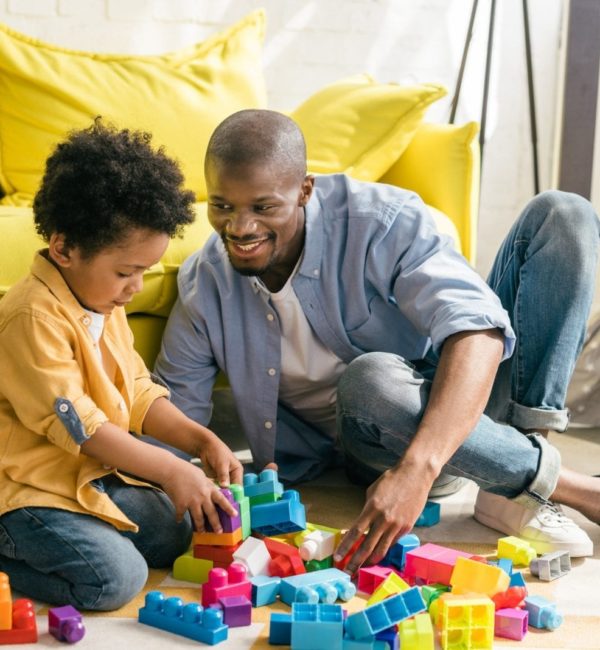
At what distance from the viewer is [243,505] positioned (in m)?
Answer: 1.45

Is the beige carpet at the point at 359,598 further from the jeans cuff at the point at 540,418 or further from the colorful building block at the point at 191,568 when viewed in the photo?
the jeans cuff at the point at 540,418

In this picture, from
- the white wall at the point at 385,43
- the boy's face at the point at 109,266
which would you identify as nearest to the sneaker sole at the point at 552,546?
the boy's face at the point at 109,266

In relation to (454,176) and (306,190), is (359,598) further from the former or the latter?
(454,176)

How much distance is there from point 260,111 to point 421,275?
0.38 metres

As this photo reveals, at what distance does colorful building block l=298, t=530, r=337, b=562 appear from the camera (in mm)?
1409

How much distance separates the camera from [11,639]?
1.24 metres

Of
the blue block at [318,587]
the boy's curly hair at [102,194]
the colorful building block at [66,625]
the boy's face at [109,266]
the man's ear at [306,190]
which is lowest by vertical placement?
the blue block at [318,587]

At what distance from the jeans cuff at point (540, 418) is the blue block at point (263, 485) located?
44cm

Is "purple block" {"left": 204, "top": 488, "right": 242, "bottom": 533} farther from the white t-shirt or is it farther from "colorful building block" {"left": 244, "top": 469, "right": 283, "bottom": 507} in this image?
the white t-shirt

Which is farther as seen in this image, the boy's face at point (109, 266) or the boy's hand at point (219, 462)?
the boy's hand at point (219, 462)

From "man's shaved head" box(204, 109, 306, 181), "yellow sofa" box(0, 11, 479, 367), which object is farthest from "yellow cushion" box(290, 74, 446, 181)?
"man's shaved head" box(204, 109, 306, 181)

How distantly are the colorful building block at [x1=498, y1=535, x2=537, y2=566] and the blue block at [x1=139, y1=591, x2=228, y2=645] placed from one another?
48 centimetres

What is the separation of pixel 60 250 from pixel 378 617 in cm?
67

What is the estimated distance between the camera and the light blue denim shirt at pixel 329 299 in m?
1.64
